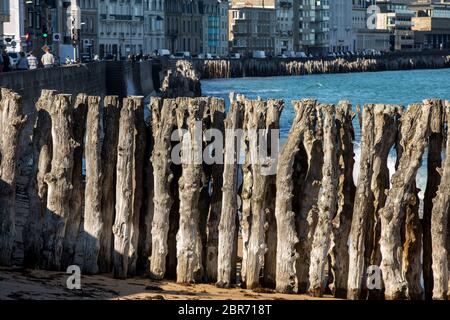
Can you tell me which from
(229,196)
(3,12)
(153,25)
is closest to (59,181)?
(229,196)

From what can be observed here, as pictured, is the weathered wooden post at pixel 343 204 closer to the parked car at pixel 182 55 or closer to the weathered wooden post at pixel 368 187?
the weathered wooden post at pixel 368 187

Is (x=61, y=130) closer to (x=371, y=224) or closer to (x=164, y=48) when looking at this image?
→ (x=371, y=224)

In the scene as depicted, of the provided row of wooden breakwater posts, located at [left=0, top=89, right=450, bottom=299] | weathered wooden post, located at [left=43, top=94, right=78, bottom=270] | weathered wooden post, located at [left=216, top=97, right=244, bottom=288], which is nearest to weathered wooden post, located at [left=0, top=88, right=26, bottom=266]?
row of wooden breakwater posts, located at [left=0, top=89, right=450, bottom=299]

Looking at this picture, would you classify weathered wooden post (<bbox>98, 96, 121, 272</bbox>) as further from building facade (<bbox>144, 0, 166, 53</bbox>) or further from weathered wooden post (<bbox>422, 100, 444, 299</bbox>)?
building facade (<bbox>144, 0, 166, 53</bbox>)

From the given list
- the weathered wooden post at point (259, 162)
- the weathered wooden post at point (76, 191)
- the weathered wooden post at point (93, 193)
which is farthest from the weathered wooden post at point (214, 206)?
the weathered wooden post at point (76, 191)

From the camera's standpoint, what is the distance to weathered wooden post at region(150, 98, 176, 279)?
1697cm

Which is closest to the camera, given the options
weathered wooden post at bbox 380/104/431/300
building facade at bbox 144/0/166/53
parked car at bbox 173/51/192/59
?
weathered wooden post at bbox 380/104/431/300

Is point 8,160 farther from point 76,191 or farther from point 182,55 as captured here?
point 182,55

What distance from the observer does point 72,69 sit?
184 ft

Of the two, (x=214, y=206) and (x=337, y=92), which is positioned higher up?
(x=214, y=206)

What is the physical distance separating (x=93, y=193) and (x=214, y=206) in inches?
61.0

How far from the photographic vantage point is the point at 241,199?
17297 millimetres

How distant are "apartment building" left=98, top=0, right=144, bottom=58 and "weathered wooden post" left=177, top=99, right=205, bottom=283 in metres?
145
